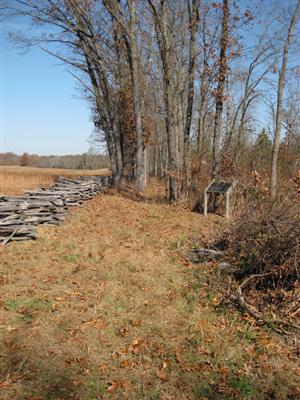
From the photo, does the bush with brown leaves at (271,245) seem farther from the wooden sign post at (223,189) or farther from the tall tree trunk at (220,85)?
the tall tree trunk at (220,85)

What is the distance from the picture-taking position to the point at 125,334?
4449 mm

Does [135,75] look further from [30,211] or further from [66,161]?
[66,161]

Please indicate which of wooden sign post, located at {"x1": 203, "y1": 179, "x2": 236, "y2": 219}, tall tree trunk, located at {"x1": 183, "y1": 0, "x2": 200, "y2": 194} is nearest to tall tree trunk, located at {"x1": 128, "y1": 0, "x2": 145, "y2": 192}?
tall tree trunk, located at {"x1": 183, "y1": 0, "x2": 200, "y2": 194}

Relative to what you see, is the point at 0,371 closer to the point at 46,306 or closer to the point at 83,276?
the point at 46,306

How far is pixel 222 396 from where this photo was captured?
11.1 feet

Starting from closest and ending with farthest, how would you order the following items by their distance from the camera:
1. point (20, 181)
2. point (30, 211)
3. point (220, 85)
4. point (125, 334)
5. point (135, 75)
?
point (125, 334) → point (30, 211) → point (220, 85) → point (135, 75) → point (20, 181)

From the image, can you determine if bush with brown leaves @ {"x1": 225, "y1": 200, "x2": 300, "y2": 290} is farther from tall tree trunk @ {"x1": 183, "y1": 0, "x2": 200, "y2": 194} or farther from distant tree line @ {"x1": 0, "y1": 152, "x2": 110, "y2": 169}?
distant tree line @ {"x1": 0, "y1": 152, "x2": 110, "y2": 169}

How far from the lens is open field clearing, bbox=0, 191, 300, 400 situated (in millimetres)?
3520

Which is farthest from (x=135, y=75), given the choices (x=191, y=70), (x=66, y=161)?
(x=66, y=161)

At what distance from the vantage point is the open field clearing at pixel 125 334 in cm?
352

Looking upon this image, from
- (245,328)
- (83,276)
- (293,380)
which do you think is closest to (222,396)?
(293,380)

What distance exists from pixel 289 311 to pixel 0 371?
152 inches

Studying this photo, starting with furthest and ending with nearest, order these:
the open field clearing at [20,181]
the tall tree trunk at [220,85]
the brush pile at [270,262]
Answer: the open field clearing at [20,181]
the tall tree trunk at [220,85]
the brush pile at [270,262]

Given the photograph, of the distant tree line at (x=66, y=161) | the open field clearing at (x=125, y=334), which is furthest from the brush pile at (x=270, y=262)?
the distant tree line at (x=66, y=161)
